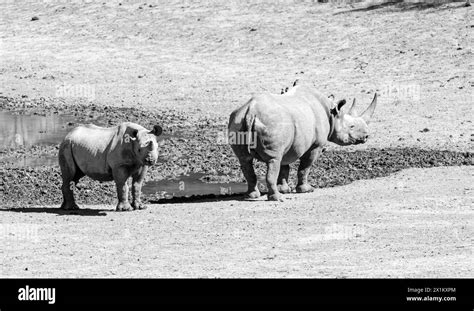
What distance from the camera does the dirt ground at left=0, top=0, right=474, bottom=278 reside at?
545 inches

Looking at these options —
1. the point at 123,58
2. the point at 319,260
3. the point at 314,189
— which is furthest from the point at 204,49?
the point at 319,260

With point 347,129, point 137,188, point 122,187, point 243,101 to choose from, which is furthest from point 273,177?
point 243,101

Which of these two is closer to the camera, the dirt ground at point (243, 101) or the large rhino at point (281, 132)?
the dirt ground at point (243, 101)

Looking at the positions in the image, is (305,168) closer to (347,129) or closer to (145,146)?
(347,129)

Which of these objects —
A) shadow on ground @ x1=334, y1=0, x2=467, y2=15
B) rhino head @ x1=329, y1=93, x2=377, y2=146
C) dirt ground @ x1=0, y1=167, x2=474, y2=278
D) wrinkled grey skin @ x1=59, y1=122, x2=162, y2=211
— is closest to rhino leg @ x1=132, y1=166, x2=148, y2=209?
wrinkled grey skin @ x1=59, y1=122, x2=162, y2=211

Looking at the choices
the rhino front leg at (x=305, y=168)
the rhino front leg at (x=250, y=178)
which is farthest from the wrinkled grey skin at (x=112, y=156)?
the rhino front leg at (x=305, y=168)

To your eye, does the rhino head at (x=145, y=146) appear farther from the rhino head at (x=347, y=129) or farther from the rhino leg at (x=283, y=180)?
the rhino head at (x=347, y=129)

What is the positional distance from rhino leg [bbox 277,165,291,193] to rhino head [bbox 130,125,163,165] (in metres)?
2.56

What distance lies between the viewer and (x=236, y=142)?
17578 mm

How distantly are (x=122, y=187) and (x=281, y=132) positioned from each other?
7.34 ft

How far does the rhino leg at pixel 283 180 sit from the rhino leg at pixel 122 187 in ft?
8.46

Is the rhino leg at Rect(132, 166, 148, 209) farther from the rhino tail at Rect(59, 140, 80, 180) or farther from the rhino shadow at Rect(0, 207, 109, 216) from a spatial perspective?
the rhino tail at Rect(59, 140, 80, 180)

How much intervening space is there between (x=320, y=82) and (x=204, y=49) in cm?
484

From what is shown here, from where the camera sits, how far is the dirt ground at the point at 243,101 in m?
13.9
